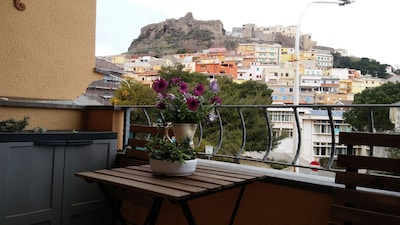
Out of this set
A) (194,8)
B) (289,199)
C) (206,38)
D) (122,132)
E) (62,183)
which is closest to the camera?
(289,199)

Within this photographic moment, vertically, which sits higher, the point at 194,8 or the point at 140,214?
the point at 194,8

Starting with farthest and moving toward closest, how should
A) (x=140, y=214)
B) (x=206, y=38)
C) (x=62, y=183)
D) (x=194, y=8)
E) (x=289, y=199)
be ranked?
(x=194, y=8) < (x=206, y=38) < (x=140, y=214) < (x=62, y=183) < (x=289, y=199)

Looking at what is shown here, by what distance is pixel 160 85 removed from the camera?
6.39 ft

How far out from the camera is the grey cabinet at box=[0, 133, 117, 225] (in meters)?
2.39

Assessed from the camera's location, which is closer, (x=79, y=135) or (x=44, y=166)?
(x=44, y=166)

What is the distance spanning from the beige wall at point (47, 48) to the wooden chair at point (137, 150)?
3.26 ft

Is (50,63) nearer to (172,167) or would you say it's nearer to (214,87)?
(214,87)

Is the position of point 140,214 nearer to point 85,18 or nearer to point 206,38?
point 85,18

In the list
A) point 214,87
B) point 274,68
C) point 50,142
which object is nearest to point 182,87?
point 214,87

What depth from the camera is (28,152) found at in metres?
2.48

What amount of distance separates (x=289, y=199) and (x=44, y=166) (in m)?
1.90

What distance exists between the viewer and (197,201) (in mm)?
2510

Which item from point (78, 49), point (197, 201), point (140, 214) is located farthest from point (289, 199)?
point (78, 49)

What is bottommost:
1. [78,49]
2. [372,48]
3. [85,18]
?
[78,49]
